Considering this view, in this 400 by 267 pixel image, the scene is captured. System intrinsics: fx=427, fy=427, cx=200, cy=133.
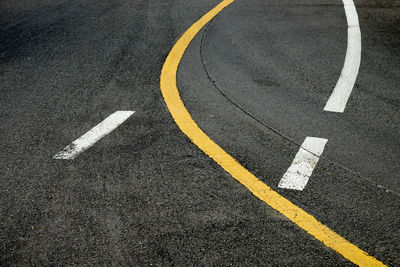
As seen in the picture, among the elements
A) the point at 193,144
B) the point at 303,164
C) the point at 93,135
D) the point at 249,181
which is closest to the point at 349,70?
the point at 303,164

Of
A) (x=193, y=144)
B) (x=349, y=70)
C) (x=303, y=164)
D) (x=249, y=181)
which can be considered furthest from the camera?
(x=349, y=70)

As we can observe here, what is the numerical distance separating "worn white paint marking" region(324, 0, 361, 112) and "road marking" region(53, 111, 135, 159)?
7.82ft

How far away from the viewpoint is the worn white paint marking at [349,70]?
5.07 meters

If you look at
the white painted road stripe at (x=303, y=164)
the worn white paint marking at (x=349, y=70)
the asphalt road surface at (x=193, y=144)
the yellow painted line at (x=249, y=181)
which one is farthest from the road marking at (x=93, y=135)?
the worn white paint marking at (x=349, y=70)

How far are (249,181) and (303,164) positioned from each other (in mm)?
576

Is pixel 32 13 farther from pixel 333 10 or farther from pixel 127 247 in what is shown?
pixel 127 247

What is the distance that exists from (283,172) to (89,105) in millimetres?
2621

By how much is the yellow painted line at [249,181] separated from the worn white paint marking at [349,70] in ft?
5.15

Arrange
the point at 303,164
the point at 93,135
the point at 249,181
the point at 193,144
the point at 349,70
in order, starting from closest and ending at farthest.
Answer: the point at 249,181 < the point at 303,164 < the point at 193,144 < the point at 93,135 < the point at 349,70

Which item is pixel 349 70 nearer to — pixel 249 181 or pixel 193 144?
pixel 193 144

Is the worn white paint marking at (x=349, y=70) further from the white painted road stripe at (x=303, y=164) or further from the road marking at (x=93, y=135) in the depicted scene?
the road marking at (x=93, y=135)

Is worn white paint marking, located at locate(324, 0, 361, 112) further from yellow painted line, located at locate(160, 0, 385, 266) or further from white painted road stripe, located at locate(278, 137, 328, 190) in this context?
yellow painted line, located at locate(160, 0, 385, 266)

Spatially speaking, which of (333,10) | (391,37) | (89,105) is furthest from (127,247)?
(333,10)

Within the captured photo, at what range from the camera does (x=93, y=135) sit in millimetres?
4578
